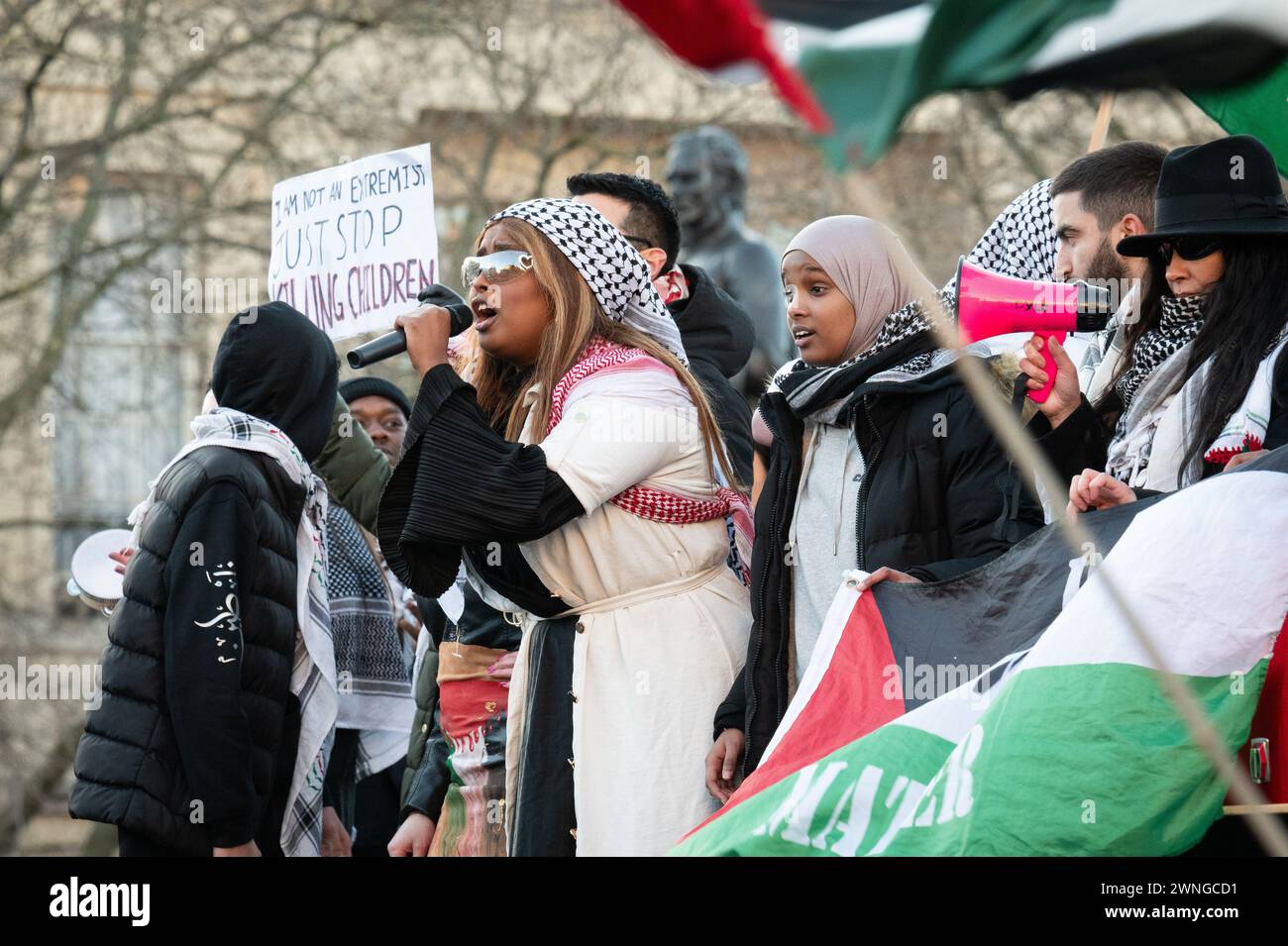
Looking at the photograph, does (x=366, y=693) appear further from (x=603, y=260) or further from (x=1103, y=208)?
(x=1103, y=208)

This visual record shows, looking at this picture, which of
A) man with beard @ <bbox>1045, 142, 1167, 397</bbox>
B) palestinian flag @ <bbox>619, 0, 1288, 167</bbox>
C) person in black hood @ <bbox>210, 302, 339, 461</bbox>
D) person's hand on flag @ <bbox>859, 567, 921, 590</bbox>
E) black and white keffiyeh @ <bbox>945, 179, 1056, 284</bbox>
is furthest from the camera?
black and white keffiyeh @ <bbox>945, 179, 1056, 284</bbox>

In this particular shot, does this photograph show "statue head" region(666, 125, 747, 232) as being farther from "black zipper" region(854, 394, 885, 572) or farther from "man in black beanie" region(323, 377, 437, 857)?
"black zipper" region(854, 394, 885, 572)

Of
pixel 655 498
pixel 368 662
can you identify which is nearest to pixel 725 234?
pixel 368 662

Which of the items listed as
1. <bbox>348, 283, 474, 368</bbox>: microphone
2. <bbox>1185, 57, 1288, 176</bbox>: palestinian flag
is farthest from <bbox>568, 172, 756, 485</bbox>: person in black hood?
<bbox>1185, 57, 1288, 176</bbox>: palestinian flag

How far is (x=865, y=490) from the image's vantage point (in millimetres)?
4988

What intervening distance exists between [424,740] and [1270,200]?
2620 millimetres

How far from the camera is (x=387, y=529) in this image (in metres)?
5.13

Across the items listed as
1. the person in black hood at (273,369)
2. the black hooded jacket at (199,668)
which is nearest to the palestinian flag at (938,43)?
the black hooded jacket at (199,668)

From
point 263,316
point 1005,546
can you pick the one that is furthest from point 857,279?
point 263,316

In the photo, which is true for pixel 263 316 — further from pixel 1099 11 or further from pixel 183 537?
pixel 1099 11

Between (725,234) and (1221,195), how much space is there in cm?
727

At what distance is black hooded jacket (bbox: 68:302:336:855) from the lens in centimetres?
534

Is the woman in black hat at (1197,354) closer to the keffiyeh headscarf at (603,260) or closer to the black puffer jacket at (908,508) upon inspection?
the black puffer jacket at (908,508)

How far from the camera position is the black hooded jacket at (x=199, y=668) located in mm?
5340
